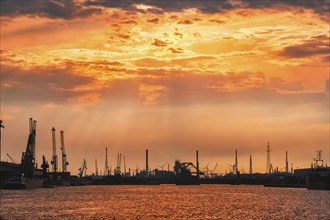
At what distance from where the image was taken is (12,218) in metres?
92.0

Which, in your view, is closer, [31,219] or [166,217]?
[31,219]

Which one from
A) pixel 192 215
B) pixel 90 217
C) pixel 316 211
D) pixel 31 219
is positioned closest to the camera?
pixel 31 219

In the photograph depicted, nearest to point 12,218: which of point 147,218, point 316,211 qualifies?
point 147,218

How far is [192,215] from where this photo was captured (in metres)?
104

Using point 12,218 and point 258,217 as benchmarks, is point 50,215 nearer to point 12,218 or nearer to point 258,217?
point 12,218

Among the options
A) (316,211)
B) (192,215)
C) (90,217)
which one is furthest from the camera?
(316,211)

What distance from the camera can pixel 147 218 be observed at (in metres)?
95.8

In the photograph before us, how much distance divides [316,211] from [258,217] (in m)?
17.8

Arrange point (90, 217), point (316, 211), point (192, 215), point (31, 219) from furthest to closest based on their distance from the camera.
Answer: point (316, 211) < point (192, 215) < point (90, 217) < point (31, 219)

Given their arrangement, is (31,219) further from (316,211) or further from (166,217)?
(316,211)

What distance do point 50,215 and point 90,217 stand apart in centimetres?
739

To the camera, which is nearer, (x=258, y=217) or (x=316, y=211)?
(x=258, y=217)

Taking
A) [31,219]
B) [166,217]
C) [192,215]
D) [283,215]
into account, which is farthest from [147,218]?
[283,215]

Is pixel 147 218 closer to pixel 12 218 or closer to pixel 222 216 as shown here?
pixel 222 216
